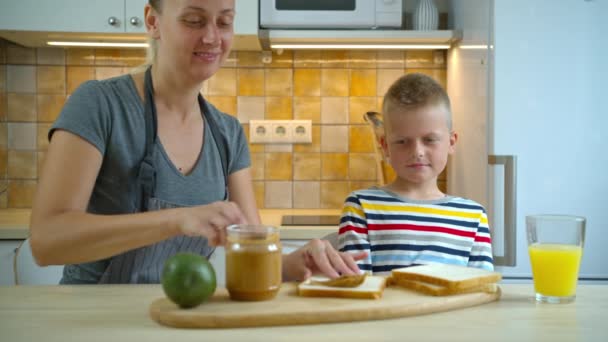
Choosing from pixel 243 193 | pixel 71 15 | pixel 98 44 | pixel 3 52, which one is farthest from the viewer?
pixel 3 52

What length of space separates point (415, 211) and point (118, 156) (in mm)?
647

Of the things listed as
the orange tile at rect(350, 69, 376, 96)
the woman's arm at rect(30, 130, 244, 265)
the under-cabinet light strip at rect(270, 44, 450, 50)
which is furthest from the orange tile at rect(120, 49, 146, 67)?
the woman's arm at rect(30, 130, 244, 265)

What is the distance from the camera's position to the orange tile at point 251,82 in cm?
281

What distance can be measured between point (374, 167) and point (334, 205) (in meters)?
0.24

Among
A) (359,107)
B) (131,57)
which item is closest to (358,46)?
(359,107)

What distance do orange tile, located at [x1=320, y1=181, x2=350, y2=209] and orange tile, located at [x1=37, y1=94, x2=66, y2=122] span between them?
1200 millimetres

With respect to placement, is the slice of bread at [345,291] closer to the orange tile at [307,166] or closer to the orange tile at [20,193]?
the orange tile at [307,166]

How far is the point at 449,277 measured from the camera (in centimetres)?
103

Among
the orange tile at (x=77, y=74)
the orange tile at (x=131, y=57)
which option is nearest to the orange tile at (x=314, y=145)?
the orange tile at (x=131, y=57)

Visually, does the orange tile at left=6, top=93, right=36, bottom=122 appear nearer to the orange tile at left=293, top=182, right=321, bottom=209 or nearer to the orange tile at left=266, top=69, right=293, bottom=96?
the orange tile at left=266, top=69, right=293, bottom=96

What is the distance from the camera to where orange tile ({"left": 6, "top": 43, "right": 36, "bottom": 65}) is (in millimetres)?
2748

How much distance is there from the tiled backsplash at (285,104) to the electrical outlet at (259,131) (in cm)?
3

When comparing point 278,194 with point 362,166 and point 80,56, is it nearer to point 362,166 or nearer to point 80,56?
point 362,166

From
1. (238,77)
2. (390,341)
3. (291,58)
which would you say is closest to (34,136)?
(238,77)
